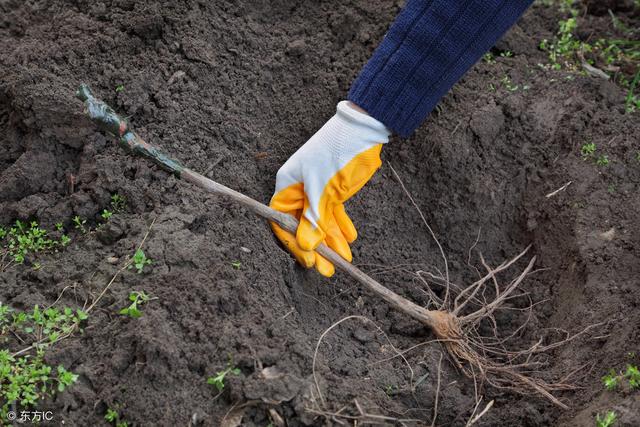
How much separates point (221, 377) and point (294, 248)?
72 cm

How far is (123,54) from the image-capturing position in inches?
110

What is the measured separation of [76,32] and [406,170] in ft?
4.86

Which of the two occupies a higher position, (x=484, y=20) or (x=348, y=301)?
(x=484, y=20)

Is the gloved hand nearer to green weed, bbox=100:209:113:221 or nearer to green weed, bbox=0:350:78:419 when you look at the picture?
green weed, bbox=100:209:113:221

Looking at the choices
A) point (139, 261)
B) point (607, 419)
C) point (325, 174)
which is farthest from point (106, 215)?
point (607, 419)

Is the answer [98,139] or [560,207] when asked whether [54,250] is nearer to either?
[98,139]

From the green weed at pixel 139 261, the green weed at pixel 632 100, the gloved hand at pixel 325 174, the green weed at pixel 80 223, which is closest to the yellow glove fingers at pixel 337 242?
the gloved hand at pixel 325 174

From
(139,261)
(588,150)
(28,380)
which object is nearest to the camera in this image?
(28,380)

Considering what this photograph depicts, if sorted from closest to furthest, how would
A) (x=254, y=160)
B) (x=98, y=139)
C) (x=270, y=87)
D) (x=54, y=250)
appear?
1. (x=54, y=250)
2. (x=98, y=139)
3. (x=254, y=160)
4. (x=270, y=87)

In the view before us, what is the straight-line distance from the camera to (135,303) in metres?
2.09

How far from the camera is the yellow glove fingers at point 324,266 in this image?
2605 millimetres

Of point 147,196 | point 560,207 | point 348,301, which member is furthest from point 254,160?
point 560,207

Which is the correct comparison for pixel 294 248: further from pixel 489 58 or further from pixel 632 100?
pixel 632 100

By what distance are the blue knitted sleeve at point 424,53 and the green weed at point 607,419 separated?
48.2 inches
